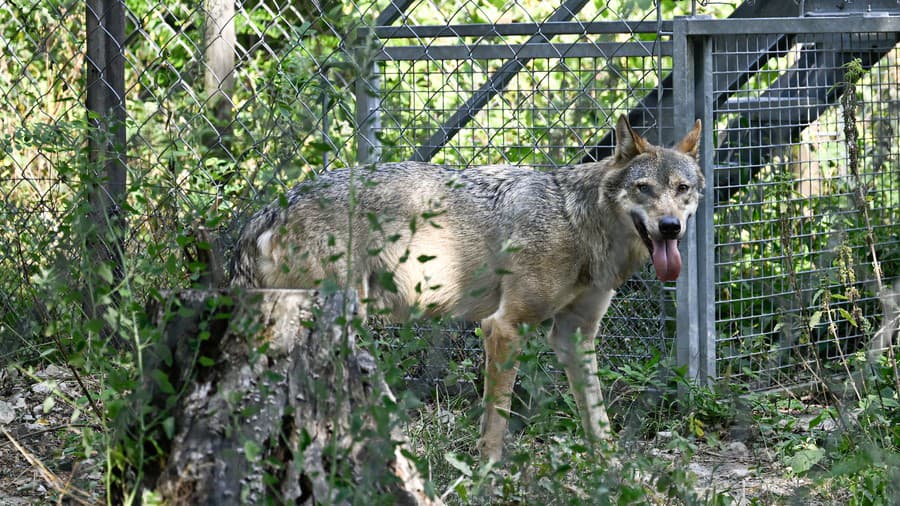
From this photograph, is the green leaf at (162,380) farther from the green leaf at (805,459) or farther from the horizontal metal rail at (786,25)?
the horizontal metal rail at (786,25)

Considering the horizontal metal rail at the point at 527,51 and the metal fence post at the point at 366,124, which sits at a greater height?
the horizontal metal rail at the point at 527,51

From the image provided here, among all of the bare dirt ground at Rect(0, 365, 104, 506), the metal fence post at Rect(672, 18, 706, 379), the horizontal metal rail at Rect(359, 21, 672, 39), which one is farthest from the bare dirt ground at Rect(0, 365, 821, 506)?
the horizontal metal rail at Rect(359, 21, 672, 39)

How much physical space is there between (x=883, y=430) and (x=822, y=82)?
2230mm

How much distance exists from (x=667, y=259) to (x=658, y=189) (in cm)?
34

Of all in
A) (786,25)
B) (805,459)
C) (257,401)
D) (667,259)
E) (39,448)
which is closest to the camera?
(257,401)

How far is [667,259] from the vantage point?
15.2 feet

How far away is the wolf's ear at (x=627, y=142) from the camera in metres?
4.82

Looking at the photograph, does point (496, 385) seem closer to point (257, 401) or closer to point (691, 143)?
point (691, 143)

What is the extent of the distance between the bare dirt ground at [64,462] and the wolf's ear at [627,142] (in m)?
1.38

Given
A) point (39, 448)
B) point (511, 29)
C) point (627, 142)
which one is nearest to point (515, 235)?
point (627, 142)

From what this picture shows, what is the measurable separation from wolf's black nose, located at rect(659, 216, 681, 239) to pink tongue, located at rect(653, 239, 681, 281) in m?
0.04

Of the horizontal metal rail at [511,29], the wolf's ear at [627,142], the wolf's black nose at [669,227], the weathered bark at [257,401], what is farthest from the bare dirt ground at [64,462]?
the horizontal metal rail at [511,29]

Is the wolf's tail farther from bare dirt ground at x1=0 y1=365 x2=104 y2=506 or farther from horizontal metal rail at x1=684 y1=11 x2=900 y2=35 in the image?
horizontal metal rail at x1=684 y1=11 x2=900 y2=35

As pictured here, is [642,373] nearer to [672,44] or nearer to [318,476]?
[672,44]
